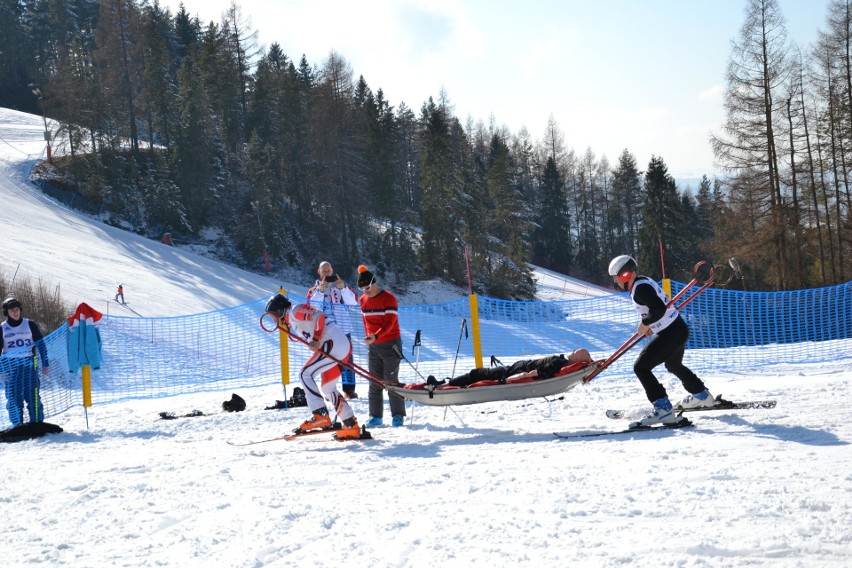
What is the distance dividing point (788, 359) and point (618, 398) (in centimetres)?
358

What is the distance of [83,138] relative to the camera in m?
40.6

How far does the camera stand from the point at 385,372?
7.90 meters

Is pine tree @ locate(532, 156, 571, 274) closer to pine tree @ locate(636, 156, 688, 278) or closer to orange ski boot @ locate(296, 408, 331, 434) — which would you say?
pine tree @ locate(636, 156, 688, 278)

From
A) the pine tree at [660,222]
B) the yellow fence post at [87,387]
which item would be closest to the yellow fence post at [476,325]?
the yellow fence post at [87,387]

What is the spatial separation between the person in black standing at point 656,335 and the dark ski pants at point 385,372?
104 inches

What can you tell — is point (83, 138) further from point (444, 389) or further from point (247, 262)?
point (444, 389)

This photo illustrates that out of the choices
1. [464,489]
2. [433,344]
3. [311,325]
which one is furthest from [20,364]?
[433,344]

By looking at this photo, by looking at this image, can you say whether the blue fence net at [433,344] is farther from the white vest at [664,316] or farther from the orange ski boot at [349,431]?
the white vest at [664,316]

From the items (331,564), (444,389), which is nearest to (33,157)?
(444,389)

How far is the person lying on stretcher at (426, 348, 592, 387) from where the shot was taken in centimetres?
705

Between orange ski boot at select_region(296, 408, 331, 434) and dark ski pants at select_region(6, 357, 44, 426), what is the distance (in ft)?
13.0

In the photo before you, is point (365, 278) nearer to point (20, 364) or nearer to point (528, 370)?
point (528, 370)

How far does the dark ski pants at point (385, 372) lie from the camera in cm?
785

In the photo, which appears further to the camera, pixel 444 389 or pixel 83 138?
pixel 83 138
